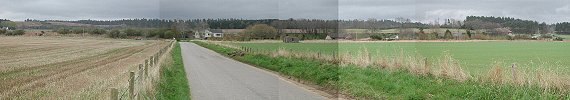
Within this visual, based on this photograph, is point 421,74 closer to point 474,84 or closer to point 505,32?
point 474,84

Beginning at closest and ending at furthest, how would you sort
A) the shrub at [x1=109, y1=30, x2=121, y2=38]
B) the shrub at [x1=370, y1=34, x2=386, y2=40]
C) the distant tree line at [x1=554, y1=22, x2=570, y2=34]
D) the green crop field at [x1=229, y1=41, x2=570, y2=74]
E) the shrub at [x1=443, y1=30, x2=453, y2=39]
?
the green crop field at [x1=229, y1=41, x2=570, y2=74] → the shrub at [x1=370, y1=34, x2=386, y2=40] → the shrub at [x1=443, y1=30, x2=453, y2=39] → the shrub at [x1=109, y1=30, x2=121, y2=38] → the distant tree line at [x1=554, y1=22, x2=570, y2=34]

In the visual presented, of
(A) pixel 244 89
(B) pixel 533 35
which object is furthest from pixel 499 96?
(B) pixel 533 35

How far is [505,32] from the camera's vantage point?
136750mm

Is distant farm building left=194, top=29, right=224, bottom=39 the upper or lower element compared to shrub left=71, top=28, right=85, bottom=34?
lower

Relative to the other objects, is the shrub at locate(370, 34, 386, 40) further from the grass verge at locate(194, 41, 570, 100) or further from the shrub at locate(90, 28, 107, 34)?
the shrub at locate(90, 28, 107, 34)

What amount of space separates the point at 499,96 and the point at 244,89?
21.0 ft

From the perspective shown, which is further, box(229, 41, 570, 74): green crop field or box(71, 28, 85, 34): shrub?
box(71, 28, 85, 34): shrub

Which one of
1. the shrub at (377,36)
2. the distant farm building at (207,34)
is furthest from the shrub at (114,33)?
the shrub at (377,36)

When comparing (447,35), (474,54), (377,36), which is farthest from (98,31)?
(474,54)

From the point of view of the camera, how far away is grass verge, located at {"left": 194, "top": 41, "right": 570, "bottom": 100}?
1105 centimetres

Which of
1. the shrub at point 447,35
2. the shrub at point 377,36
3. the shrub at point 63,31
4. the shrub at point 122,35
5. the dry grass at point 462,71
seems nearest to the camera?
the dry grass at point 462,71

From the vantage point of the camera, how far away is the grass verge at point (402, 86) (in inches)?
435

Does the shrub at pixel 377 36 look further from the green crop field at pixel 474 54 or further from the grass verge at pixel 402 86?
the grass verge at pixel 402 86

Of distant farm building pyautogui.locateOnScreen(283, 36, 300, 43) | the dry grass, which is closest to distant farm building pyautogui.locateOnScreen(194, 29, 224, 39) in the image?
distant farm building pyautogui.locateOnScreen(283, 36, 300, 43)
